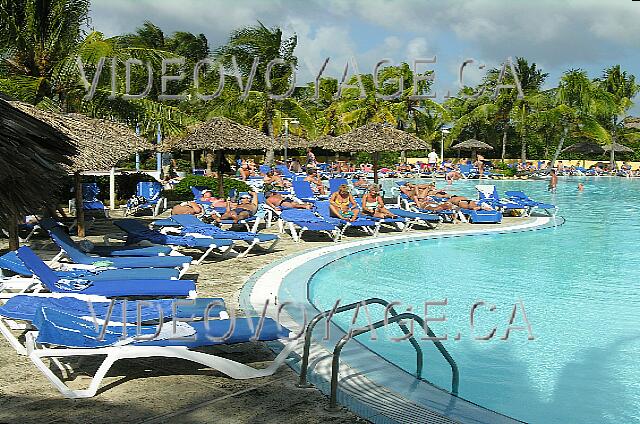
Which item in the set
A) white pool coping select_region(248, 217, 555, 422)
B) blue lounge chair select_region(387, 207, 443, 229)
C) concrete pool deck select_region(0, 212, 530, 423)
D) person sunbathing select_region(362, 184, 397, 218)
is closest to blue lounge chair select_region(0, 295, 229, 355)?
concrete pool deck select_region(0, 212, 530, 423)

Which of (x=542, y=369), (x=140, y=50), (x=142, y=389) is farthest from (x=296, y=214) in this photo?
(x=142, y=389)

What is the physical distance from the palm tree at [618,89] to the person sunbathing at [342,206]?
41980mm

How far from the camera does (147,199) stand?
15492 millimetres

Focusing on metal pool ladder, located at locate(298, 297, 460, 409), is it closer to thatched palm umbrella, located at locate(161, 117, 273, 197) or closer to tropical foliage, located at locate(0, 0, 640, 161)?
tropical foliage, located at locate(0, 0, 640, 161)

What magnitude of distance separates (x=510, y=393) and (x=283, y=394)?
1972mm

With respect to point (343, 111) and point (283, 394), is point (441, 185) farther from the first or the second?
point (283, 394)

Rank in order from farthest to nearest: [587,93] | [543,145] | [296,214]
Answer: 1. [543,145]
2. [587,93]
3. [296,214]

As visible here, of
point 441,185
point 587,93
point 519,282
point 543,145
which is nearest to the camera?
point 519,282

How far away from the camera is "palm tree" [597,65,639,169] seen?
49.6 metres

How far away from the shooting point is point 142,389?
4.45m

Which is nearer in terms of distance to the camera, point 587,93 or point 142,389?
point 142,389

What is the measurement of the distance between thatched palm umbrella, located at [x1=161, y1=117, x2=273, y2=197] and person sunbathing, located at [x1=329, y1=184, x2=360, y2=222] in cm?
503

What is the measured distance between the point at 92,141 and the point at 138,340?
6423 millimetres

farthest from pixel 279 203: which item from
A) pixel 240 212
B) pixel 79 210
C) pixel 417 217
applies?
pixel 79 210
